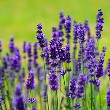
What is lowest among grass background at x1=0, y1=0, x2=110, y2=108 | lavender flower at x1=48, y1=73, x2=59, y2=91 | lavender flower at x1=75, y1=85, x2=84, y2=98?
lavender flower at x1=75, y1=85, x2=84, y2=98

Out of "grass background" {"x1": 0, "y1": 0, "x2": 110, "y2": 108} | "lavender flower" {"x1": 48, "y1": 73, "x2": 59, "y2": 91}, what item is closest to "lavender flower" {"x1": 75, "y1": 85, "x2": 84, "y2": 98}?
"lavender flower" {"x1": 48, "y1": 73, "x2": 59, "y2": 91}

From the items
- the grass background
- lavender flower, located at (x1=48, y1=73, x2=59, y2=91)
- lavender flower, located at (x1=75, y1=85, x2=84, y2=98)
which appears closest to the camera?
lavender flower, located at (x1=48, y1=73, x2=59, y2=91)

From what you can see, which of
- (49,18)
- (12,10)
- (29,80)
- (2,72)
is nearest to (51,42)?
(29,80)

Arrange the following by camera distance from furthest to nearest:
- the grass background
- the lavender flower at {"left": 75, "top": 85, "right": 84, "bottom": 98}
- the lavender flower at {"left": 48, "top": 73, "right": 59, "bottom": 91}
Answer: the grass background, the lavender flower at {"left": 75, "top": 85, "right": 84, "bottom": 98}, the lavender flower at {"left": 48, "top": 73, "right": 59, "bottom": 91}

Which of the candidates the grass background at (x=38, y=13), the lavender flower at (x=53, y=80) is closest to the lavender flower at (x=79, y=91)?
the lavender flower at (x=53, y=80)

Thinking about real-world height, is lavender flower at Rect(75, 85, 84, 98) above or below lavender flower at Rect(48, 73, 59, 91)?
below

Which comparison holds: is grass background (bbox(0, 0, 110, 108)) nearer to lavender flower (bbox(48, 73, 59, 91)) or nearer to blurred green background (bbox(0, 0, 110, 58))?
blurred green background (bbox(0, 0, 110, 58))

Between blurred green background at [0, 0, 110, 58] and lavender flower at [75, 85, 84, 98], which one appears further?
blurred green background at [0, 0, 110, 58]

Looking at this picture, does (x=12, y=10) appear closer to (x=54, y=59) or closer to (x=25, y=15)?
(x=25, y=15)

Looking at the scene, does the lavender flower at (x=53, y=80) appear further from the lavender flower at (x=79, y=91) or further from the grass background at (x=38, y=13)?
the grass background at (x=38, y=13)
